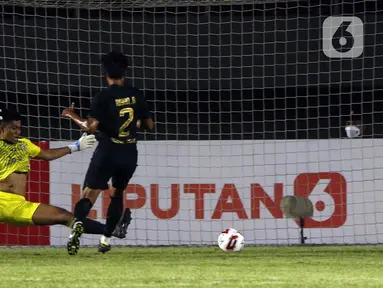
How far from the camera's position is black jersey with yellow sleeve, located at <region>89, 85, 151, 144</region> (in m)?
9.73

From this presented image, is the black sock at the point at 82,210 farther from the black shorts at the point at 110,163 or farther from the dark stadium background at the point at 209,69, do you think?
the dark stadium background at the point at 209,69

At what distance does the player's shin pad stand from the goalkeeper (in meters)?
3.04

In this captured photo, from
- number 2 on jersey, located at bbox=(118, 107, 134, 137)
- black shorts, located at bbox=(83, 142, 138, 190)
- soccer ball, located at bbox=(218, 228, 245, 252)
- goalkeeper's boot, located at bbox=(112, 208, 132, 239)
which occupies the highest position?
number 2 on jersey, located at bbox=(118, 107, 134, 137)

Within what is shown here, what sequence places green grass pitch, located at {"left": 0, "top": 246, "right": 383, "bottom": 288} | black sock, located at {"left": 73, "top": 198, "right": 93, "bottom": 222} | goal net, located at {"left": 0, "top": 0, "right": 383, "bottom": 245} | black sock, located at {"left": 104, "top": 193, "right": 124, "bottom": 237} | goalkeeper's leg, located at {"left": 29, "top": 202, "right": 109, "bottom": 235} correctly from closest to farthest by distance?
green grass pitch, located at {"left": 0, "top": 246, "right": 383, "bottom": 288}, black sock, located at {"left": 73, "top": 198, "right": 93, "bottom": 222}, goalkeeper's leg, located at {"left": 29, "top": 202, "right": 109, "bottom": 235}, black sock, located at {"left": 104, "top": 193, "right": 124, "bottom": 237}, goal net, located at {"left": 0, "top": 0, "right": 383, "bottom": 245}

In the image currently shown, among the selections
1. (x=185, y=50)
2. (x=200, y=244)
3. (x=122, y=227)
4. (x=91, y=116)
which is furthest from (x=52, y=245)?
(x=185, y=50)

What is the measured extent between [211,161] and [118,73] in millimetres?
3441

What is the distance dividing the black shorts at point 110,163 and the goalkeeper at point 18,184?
38 cm

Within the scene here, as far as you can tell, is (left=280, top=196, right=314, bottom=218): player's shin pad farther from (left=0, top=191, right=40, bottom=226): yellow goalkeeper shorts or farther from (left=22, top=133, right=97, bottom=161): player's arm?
(left=0, top=191, right=40, bottom=226): yellow goalkeeper shorts

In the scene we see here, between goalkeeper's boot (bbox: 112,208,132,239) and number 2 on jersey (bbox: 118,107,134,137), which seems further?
goalkeeper's boot (bbox: 112,208,132,239)

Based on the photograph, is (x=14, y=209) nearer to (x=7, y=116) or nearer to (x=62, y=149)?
(x=62, y=149)

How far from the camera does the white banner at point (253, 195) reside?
504 inches

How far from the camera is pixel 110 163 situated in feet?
32.1

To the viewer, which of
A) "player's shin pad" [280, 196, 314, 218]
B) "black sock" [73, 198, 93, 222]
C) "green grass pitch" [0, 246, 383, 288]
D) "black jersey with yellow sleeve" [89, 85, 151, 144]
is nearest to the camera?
"green grass pitch" [0, 246, 383, 288]

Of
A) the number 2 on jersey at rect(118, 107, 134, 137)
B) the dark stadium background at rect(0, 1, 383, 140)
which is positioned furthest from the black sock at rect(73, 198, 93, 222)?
the dark stadium background at rect(0, 1, 383, 140)
